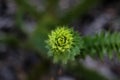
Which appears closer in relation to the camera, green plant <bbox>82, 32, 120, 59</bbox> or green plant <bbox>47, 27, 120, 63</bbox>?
green plant <bbox>47, 27, 120, 63</bbox>

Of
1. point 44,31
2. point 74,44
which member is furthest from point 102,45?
point 44,31

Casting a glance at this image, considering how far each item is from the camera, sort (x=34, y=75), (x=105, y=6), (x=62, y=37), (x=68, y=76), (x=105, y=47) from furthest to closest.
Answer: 1. (x=105, y=6)
2. (x=68, y=76)
3. (x=34, y=75)
4. (x=105, y=47)
5. (x=62, y=37)

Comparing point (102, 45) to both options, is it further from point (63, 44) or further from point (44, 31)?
point (44, 31)

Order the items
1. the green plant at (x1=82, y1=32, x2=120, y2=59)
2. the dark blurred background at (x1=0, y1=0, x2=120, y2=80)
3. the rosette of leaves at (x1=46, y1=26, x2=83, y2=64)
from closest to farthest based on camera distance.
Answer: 1. the rosette of leaves at (x1=46, y1=26, x2=83, y2=64)
2. the green plant at (x1=82, y1=32, x2=120, y2=59)
3. the dark blurred background at (x1=0, y1=0, x2=120, y2=80)

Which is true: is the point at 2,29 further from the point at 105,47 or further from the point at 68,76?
the point at 105,47

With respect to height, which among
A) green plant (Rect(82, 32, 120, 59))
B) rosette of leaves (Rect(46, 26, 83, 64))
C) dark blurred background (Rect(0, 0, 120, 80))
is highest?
dark blurred background (Rect(0, 0, 120, 80))

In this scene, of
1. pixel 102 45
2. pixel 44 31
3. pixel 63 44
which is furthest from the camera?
pixel 44 31

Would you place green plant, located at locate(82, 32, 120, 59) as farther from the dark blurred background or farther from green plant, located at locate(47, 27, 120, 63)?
the dark blurred background

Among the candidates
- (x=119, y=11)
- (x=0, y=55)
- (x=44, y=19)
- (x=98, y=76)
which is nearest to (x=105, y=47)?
(x=98, y=76)

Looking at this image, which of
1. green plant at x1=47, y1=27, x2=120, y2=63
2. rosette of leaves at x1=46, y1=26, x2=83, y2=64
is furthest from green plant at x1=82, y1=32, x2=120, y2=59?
rosette of leaves at x1=46, y1=26, x2=83, y2=64
